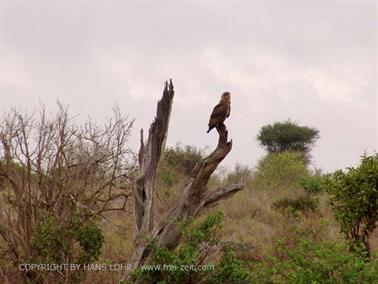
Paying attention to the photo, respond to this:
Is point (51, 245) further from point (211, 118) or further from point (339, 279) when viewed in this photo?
point (339, 279)

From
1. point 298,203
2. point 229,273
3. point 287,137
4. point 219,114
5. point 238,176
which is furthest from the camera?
point 287,137

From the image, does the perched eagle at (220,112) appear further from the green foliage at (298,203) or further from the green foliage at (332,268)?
the green foliage at (298,203)

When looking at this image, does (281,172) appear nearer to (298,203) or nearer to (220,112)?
(298,203)

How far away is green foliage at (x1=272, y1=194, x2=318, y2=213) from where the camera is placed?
13.5m

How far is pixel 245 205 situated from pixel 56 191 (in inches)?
297

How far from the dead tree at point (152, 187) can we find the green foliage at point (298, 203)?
6943 millimetres

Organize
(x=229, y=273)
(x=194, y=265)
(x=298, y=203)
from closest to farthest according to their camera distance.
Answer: (x=194, y=265) → (x=229, y=273) → (x=298, y=203)

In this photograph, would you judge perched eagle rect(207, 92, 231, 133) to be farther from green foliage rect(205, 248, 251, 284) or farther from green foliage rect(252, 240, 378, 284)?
green foliage rect(252, 240, 378, 284)

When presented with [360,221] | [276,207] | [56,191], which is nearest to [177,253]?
[56,191]

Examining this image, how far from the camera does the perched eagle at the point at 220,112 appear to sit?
21.5 ft

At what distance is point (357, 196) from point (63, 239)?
416 cm

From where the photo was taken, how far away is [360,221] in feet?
26.3

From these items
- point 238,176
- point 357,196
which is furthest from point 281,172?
point 357,196

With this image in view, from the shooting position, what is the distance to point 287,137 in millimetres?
31594
